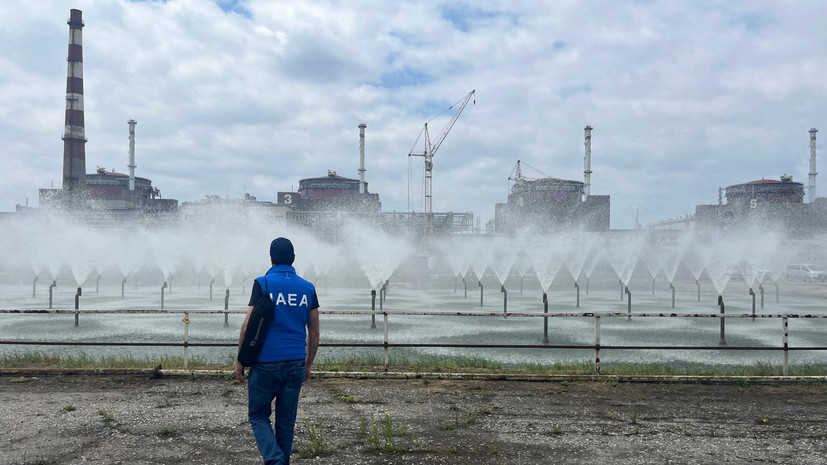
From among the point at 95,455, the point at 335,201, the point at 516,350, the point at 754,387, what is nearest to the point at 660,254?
the point at 335,201

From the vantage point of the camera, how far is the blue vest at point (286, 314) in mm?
5426

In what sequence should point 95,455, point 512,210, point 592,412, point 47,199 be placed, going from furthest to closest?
point 512,210 → point 47,199 → point 592,412 → point 95,455

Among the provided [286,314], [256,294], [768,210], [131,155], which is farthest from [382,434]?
[768,210]

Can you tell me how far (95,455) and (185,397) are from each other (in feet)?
8.30

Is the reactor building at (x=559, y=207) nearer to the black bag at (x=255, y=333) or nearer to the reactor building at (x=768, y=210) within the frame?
the reactor building at (x=768, y=210)

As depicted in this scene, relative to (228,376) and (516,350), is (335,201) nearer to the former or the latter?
(516,350)

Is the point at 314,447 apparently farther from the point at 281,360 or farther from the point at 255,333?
the point at 255,333

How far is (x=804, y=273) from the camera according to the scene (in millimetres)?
60344

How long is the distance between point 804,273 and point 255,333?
225ft

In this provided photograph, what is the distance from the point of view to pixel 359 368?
446 inches

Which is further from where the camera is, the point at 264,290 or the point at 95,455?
the point at 95,455

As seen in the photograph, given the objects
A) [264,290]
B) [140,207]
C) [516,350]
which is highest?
[140,207]

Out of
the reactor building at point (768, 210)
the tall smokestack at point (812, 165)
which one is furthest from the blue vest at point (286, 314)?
the tall smokestack at point (812, 165)

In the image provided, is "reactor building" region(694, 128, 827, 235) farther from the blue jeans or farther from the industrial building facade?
the blue jeans
